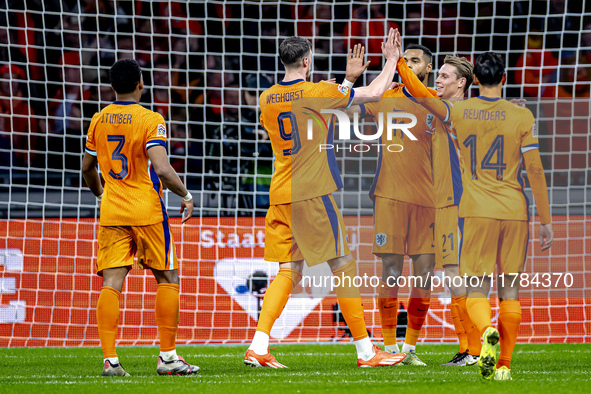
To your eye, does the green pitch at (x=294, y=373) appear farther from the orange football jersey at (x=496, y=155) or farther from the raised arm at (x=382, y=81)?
the raised arm at (x=382, y=81)

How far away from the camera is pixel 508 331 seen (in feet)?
13.5

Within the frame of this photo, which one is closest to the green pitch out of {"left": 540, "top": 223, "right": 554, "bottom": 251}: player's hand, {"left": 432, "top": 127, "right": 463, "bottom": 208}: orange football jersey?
{"left": 540, "top": 223, "right": 554, "bottom": 251}: player's hand

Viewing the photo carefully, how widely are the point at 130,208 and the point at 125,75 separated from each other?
777 mm

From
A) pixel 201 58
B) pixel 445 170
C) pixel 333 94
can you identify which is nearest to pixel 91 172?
pixel 333 94

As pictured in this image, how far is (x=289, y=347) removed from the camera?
6.53 meters

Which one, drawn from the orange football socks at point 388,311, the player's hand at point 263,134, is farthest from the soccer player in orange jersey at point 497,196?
the player's hand at point 263,134

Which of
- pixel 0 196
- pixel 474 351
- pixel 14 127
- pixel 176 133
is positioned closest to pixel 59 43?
pixel 14 127

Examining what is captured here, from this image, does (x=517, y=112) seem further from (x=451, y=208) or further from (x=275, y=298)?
(x=275, y=298)

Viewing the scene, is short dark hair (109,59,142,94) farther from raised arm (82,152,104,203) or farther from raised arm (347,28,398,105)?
raised arm (347,28,398,105)

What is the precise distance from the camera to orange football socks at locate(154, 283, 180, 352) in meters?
4.56

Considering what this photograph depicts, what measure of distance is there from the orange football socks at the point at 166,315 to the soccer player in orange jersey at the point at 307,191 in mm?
570

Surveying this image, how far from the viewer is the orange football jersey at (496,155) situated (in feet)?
13.8

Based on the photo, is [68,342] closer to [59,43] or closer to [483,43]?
[59,43]

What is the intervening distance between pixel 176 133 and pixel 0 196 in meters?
2.75
